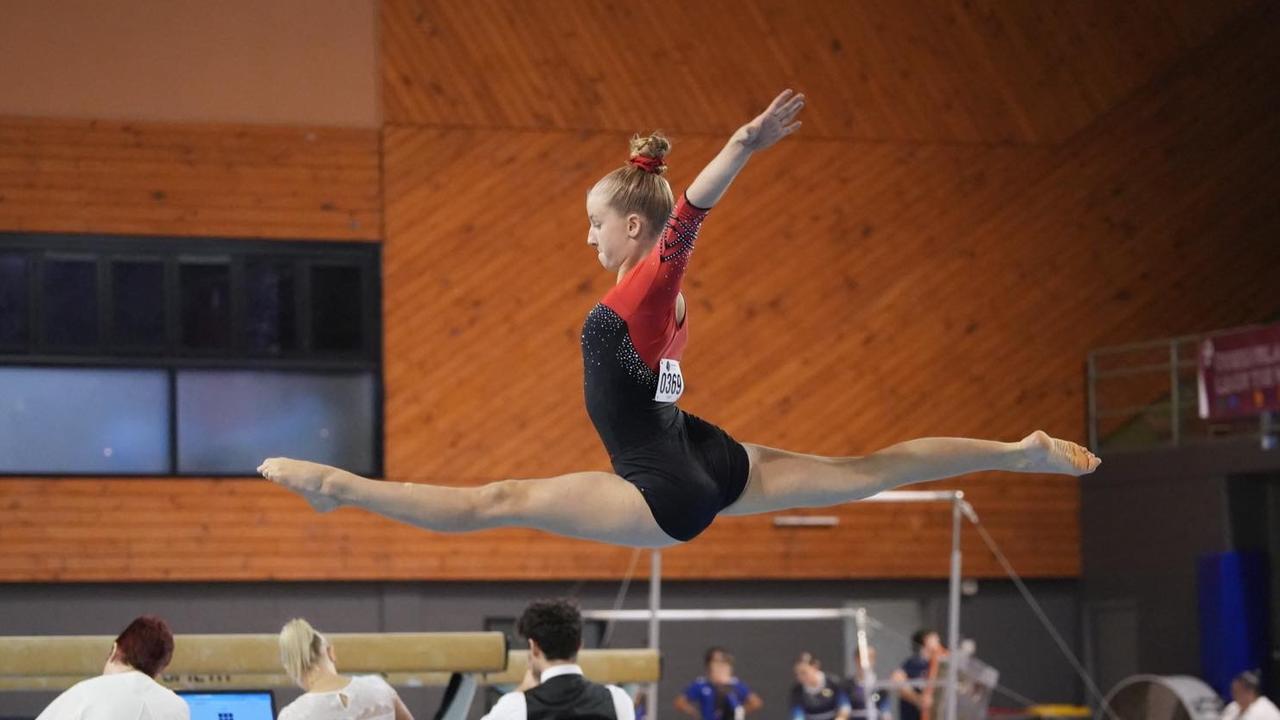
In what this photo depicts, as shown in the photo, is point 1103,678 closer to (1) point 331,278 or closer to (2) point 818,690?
(2) point 818,690

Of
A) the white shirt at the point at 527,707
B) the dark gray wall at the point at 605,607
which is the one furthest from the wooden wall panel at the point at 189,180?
the white shirt at the point at 527,707

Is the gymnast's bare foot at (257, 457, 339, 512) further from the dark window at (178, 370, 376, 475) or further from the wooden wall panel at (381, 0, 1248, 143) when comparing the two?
the wooden wall panel at (381, 0, 1248, 143)

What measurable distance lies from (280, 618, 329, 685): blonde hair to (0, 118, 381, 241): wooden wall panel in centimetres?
860

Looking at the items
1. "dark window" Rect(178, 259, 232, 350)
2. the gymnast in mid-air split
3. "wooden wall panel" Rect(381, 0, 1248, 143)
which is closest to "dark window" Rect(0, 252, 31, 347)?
"dark window" Rect(178, 259, 232, 350)

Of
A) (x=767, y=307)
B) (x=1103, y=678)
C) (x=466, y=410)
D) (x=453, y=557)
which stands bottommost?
(x=1103, y=678)

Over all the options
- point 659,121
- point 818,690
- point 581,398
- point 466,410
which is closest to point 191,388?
point 466,410

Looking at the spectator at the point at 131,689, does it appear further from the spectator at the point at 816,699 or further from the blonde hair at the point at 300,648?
the spectator at the point at 816,699

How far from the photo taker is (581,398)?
1366 centimetres

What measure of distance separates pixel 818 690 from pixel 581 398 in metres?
3.38

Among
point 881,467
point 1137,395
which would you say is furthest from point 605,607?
point 881,467

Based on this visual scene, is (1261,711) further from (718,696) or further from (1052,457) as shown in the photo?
(1052,457)

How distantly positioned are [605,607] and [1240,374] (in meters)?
5.77

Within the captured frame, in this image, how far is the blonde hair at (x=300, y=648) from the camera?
5.05m

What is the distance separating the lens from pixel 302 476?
4.02 meters
